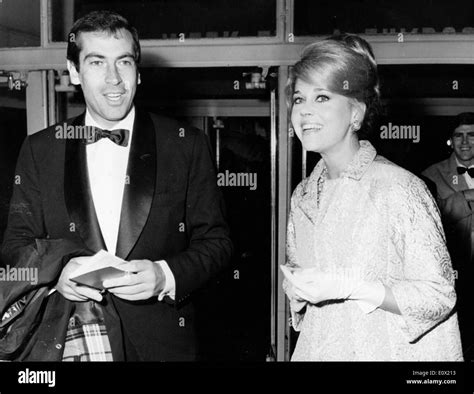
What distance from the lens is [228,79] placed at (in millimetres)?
1785

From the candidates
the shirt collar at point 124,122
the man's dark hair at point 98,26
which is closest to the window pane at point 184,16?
the man's dark hair at point 98,26

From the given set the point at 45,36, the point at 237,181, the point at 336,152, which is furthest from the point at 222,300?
the point at 45,36

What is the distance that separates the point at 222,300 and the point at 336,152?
35.8 inches

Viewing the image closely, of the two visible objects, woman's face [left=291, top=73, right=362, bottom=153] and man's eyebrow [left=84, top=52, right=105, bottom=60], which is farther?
man's eyebrow [left=84, top=52, right=105, bottom=60]

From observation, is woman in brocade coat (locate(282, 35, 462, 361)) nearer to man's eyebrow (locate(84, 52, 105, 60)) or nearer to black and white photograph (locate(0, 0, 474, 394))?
black and white photograph (locate(0, 0, 474, 394))

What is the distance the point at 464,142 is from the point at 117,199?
1051 millimetres

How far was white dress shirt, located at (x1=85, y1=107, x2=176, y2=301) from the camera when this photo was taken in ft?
4.00

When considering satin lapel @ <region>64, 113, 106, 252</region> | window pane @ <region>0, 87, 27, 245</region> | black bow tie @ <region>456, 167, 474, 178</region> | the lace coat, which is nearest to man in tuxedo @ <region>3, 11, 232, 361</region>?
satin lapel @ <region>64, 113, 106, 252</region>

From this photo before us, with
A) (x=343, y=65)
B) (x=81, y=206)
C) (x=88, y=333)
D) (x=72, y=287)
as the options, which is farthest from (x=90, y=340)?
(x=343, y=65)

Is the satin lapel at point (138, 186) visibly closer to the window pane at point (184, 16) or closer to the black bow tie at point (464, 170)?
the window pane at point (184, 16)

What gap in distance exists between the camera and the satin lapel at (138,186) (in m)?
1.21

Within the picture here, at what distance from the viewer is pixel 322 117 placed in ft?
3.61

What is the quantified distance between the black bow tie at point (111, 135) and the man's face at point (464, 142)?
98cm

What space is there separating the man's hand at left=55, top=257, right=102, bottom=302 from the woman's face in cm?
57
